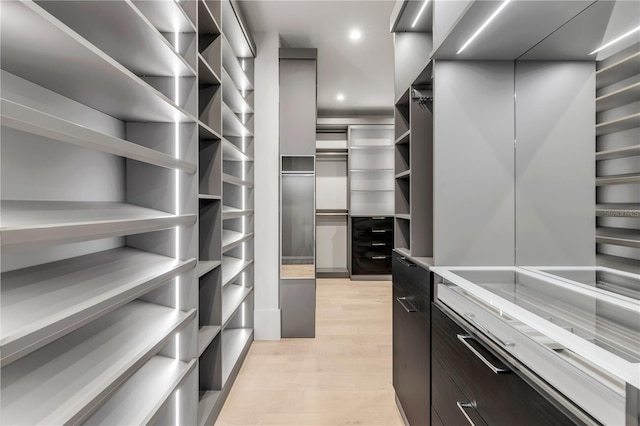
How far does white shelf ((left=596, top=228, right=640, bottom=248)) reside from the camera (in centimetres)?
92

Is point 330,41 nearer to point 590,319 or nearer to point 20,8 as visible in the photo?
point 20,8

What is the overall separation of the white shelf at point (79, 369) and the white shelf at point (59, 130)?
0.62 m

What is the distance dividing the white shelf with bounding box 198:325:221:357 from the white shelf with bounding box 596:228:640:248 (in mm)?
1759

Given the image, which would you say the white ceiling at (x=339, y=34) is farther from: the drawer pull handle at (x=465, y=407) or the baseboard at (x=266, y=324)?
the drawer pull handle at (x=465, y=407)

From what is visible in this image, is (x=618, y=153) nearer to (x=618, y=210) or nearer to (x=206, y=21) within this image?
(x=618, y=210)

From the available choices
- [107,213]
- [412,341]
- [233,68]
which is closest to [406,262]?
[412,341]

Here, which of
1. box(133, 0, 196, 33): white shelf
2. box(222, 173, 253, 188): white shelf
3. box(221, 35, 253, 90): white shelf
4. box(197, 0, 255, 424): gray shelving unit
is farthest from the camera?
box(221, 35, 253, 90): white shelf

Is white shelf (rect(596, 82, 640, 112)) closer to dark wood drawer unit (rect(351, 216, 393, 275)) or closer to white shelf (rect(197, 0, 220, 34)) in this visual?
white shelf (rect(197, 0, 220, 34))

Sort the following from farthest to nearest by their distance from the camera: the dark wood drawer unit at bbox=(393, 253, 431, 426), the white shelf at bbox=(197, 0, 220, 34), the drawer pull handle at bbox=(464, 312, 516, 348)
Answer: the white shelf at bbox=(197, 0, 220, 34) < the dark wood drawer unit at bbox=(393, 253, 431, 426) < the drawer pull handle at bbox=(464, 312, 516, 348)

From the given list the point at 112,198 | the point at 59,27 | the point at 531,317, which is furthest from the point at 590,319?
the point at 112,198

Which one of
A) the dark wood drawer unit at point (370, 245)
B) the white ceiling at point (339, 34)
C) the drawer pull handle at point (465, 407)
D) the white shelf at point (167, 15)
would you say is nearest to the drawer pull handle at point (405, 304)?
the drawer pull handle at point (465, 407)

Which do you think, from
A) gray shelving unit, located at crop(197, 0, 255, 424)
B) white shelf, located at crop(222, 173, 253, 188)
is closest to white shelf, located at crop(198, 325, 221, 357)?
gray shelving unit, located at crop(197, 0, 255, 424)

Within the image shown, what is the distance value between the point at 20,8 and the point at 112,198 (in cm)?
84

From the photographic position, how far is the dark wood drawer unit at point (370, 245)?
5312 mm
